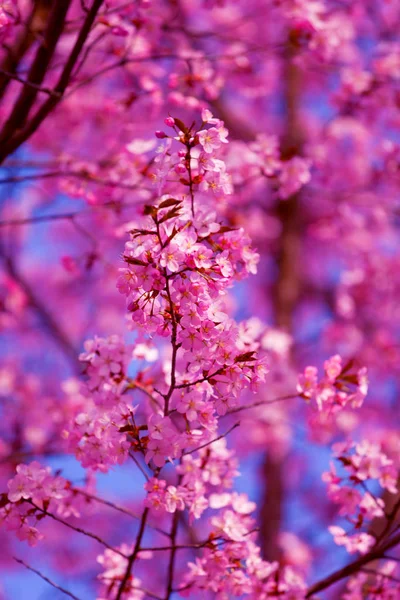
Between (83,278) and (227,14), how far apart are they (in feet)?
16.6

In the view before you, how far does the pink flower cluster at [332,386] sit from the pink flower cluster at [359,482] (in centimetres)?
21

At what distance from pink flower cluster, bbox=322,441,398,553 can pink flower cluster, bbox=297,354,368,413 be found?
0.69 feet

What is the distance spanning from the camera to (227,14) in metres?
11.4

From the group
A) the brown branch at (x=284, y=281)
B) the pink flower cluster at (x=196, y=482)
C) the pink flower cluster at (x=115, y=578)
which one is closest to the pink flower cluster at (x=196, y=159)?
the pink flower cluster at (x=196, y=482)

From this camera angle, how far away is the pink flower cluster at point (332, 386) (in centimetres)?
296

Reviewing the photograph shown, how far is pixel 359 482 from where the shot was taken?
299 cm

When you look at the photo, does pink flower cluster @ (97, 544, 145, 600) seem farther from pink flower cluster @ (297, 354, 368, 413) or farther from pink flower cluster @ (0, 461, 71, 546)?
pink flower cluster @ (297, 354, 368, 413)

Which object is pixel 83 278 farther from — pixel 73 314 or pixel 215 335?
pixel 215 335

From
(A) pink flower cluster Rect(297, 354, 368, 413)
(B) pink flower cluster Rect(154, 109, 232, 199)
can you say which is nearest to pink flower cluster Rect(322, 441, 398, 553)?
(A) pink flower cluster Rect(297, 354, 368, 413)

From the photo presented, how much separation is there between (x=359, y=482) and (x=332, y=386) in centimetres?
44

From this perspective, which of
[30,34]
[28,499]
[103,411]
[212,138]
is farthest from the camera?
[30,34]

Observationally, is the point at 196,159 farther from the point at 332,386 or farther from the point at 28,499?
the point at 28,499

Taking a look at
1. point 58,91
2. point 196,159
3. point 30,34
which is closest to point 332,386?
point 196,159

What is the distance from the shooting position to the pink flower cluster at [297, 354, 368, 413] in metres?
2.96
